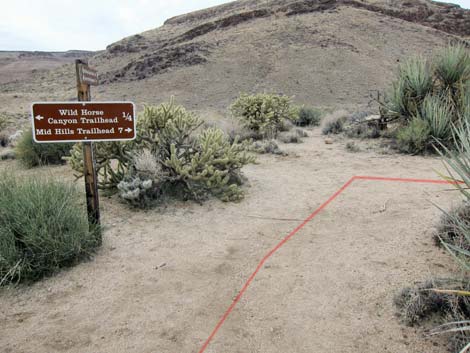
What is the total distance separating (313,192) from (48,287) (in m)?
4.05

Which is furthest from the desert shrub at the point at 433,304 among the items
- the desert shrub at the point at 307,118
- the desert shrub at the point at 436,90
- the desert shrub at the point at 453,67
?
the desert shrub at the point at 307,118

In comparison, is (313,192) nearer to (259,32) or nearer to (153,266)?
(153,266)

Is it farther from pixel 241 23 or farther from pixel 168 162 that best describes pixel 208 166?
pixel 241 23

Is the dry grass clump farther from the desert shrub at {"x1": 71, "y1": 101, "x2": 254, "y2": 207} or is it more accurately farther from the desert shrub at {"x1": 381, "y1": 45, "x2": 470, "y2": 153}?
the desert shrub at {"x1": 381, "y1": 45, "x2": 470, "y2": 153}

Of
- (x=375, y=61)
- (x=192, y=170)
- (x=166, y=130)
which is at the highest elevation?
(x=375, y=61)

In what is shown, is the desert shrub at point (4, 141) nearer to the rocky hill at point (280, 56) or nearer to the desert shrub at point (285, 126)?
the desert shrub at point (285, 126)

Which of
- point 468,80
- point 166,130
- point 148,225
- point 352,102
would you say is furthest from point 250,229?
point 352,102

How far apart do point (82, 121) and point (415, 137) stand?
23.6 feet

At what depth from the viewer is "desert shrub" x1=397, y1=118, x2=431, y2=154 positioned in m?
8.20

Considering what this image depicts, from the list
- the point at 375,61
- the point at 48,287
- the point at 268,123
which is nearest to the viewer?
the point at 48,287

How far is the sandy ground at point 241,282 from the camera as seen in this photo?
2609 millimetres

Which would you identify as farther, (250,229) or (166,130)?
(166,130)

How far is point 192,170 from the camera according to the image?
5.47 meters

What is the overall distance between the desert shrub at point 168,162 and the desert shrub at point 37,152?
3.27 meters
